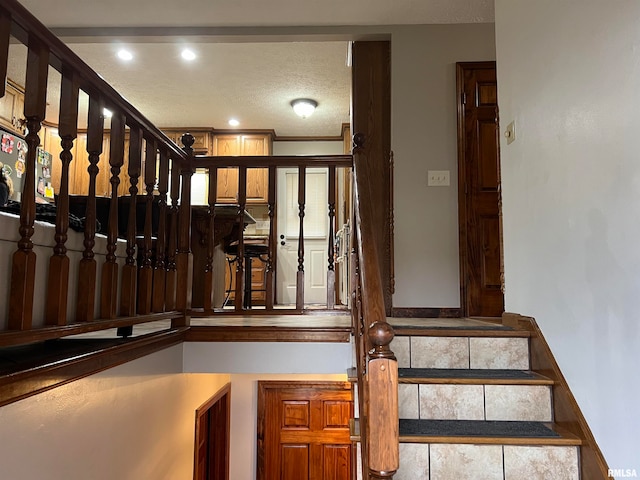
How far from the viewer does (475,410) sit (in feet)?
6.20

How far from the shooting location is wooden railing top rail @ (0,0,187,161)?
1.18 metres

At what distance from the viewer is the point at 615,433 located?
1.50 meters

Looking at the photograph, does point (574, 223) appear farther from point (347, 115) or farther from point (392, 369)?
point (347, 115)

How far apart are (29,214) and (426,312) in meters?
2.68

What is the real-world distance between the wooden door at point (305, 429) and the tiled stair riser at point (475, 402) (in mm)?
3142

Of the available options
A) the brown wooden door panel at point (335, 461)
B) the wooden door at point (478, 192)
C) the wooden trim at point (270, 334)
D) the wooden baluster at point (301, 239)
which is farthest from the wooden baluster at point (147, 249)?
the brown wooden door panel at point (335, 461)

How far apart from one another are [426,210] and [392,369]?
7.37ft

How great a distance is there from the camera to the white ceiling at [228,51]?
3279 mm

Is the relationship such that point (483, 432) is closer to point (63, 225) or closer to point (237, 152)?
point (63, 225)

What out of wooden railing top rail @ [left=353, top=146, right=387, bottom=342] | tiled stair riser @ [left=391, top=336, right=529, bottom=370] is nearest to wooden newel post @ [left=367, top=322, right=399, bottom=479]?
wooden railing top rail @ [left=353, top=146, right=387, bottom=342]

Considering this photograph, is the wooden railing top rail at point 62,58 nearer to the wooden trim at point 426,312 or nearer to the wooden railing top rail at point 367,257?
the wooden railing top rail at point 367,257

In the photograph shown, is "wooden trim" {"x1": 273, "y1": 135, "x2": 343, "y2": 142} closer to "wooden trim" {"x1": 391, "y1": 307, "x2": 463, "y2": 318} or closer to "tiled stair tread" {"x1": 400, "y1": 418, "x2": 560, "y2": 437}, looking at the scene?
"wooden trim" {"x1": 391, "y1": 307, "x2": 463, "y2": 318}

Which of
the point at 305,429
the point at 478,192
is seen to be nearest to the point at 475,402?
the point at 478,192

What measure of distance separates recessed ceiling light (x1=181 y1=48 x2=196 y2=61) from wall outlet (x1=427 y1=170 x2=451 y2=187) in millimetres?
2447
